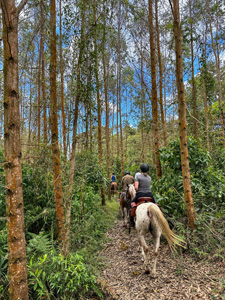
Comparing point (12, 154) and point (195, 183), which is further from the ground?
point (12, 154)

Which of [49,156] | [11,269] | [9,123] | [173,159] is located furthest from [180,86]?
[11,269]

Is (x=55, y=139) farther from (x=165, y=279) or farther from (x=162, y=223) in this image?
(x=165, y=279)

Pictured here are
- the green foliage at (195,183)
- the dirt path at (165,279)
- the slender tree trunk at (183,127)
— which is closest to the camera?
the dirt path at (165,279)

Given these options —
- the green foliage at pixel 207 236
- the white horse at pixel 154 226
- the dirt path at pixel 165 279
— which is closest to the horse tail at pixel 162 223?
the white horse at pixel 154 226

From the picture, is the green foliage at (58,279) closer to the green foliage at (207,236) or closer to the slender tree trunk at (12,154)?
the slender tree trunk at (12,154)

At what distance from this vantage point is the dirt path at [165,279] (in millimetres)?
2934

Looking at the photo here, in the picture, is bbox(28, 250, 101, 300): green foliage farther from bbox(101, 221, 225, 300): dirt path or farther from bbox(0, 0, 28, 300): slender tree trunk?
bbox(0, 0, 28, 300): slender tree trunk

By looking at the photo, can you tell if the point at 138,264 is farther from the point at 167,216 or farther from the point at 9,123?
the point at 9,123

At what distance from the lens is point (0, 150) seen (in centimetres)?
448

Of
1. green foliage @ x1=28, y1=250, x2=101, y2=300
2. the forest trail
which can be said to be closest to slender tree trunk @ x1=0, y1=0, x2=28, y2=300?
green foliage @ x1=28, y1=250, x2=101, y2=300

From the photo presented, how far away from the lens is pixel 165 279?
3398mm

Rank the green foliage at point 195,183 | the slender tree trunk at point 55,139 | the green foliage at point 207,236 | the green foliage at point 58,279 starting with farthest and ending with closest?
the green foliage at point 195,183 → the green foliage at point 207,236 → the slender tree trunk at point 55,139 → the green foliage at point 58,279

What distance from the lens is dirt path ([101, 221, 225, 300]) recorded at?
293 centimetres

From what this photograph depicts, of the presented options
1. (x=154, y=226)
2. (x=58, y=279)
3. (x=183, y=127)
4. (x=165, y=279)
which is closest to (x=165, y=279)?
(x=165, y=279)
